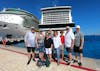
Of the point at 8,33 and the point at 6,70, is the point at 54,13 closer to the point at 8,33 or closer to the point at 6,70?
the point at 8,33

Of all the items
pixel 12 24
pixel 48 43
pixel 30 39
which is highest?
pixel 30 39

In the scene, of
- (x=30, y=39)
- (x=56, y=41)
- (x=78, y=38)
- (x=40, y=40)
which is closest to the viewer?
(x=78, y=38)

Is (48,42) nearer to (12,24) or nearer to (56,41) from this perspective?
(56,41)

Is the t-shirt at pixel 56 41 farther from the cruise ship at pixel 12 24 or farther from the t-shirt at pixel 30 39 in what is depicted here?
the cruise ship at pixel 12 24

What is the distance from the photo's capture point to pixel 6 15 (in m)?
77.1

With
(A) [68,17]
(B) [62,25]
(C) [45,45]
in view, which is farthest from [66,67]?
(A) [68,17]

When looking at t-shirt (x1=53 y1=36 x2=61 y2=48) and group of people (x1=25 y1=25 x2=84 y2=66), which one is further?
t-shirt (x1=53 y1=36 x2=61 y2=48)

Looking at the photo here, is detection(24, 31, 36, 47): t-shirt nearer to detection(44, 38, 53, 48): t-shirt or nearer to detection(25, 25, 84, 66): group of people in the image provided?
detection(25, 25, 84, 66): group of people

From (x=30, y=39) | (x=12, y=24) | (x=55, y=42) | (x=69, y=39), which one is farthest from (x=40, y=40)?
(x=12, y=24)

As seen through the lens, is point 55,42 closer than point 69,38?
No

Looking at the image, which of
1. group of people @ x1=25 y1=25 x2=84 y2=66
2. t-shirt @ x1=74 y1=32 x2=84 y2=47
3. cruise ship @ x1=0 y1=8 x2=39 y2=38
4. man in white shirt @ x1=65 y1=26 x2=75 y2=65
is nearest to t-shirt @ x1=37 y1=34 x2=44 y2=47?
group of people @ x1=25 y1=25 x2=84 y2=66

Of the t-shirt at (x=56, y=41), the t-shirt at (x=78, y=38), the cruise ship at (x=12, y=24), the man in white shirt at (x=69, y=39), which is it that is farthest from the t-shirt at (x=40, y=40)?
the cruise ship at (x=12, y=24)

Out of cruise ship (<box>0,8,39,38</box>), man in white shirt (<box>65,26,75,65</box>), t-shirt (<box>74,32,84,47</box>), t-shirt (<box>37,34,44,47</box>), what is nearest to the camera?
t-shirt (<box>74,32,84,47</box>)

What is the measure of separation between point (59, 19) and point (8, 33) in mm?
21612
